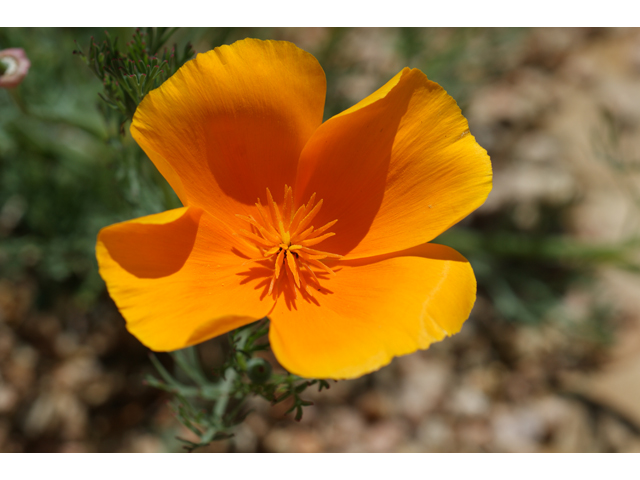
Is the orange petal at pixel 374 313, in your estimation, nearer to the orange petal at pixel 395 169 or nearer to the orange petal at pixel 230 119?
the orange petal at pixel 395 169

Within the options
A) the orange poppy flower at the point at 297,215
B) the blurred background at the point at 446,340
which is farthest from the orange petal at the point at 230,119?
the blurred background at the point at 446,340

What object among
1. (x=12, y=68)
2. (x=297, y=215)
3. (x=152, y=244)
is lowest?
(x=297, y=215)

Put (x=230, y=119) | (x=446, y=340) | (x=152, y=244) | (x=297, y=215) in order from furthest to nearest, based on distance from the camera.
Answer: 1. (x=446, y=340)
2. (x=297, y=215)
3. (x=230, y=119)
4. (x=152, y=244)

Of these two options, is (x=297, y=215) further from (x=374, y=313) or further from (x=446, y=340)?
(x=446, y=340)

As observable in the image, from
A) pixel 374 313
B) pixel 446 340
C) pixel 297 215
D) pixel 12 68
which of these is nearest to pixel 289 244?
pixel 297 215

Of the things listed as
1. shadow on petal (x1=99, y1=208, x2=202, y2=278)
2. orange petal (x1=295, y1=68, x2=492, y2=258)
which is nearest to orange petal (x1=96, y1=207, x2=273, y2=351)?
shadow on petal (x1=99, y1=208, x2=202, y2=278)

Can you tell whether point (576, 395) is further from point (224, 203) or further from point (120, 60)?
point (120, 60)
